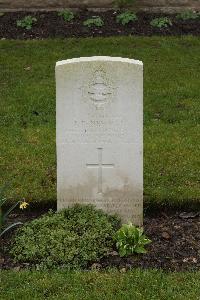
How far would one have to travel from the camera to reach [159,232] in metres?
5.61

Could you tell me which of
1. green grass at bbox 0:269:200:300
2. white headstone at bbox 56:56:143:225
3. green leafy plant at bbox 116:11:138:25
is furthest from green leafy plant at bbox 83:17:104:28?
green grass at bbox 0:269:200:300

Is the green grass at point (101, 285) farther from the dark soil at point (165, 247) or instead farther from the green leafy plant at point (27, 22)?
the green leafy plant at point (27, 22)

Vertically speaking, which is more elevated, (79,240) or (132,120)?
(132,120)

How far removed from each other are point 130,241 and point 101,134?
0.88 metres

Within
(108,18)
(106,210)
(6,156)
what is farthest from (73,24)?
(106,210)

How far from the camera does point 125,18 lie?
11.7 meters

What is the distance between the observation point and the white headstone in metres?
5.32

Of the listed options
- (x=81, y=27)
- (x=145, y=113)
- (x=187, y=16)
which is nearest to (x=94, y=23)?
(x=81, y=27)

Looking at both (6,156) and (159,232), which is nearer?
(159,232)

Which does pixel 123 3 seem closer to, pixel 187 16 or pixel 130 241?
pixel 187 16

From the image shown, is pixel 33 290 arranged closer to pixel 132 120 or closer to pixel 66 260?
pixel 66 260

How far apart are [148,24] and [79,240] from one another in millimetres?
7241

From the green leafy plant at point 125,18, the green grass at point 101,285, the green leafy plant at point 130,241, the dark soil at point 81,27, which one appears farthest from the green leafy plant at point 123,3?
the green grass at point 101,285

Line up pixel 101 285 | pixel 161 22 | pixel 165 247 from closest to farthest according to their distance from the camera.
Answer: pixel 101 285, pixel 165 247, pixel 161 22
